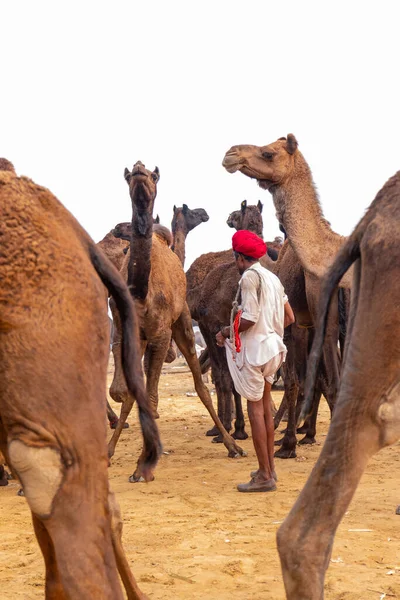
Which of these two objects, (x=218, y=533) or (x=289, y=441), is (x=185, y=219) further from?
(x=218, y=533)

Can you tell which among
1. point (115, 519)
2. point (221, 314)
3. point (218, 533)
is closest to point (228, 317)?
point (221, 314)

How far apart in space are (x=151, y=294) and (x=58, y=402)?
259 inches

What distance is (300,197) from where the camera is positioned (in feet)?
32.1

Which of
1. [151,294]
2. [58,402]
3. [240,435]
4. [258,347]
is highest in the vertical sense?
[151,294]

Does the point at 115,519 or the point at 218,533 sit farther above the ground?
the point at 115,519

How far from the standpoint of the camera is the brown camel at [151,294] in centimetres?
898

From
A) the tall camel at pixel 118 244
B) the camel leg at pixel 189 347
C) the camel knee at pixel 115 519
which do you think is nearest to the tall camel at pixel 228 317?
the camel leg at pixel 189 347

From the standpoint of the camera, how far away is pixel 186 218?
1523cm

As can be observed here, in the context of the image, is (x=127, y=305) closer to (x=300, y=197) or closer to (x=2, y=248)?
(x=2, y=248)

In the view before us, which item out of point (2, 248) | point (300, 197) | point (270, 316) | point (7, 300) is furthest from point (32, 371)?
point (300, 197)

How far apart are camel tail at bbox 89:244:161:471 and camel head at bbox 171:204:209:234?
37.7 ft

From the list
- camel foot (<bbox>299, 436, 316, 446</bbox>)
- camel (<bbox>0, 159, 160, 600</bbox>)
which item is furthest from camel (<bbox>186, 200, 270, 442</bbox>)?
camel (<bbox>0, 159, 160, 600</bbox>)

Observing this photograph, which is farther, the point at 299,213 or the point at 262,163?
the point at 262,163

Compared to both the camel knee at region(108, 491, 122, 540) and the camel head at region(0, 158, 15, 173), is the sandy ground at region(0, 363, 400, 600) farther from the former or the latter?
the camel head at region(0, 158, 15, 173)
